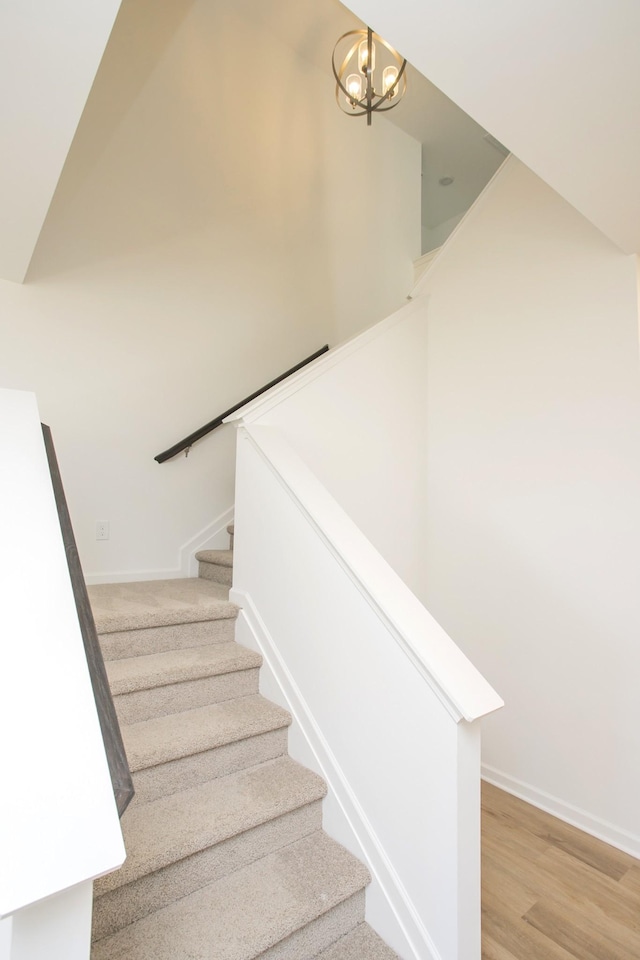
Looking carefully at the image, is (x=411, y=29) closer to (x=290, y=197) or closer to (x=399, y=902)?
(x=399, y=902)

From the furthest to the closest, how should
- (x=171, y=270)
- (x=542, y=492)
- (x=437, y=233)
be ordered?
(x=437, y=233)
(x=171, y=270)
(x=542, y=492)

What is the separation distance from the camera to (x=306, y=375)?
2654 millimetres

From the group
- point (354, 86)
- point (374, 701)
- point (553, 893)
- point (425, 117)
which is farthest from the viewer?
point (425, 117)

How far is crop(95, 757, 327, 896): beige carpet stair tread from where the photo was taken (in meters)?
1.42

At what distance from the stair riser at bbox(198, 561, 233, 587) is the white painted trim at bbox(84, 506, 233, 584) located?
108mm

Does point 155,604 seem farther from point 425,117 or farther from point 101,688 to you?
point 425,117

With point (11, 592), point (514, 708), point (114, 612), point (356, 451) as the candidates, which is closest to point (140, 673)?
point (114, 612)

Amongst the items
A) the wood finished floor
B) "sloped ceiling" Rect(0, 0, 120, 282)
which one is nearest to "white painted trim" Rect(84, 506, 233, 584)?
"sloped ceiling" Rect(0, 0, 120, 282)

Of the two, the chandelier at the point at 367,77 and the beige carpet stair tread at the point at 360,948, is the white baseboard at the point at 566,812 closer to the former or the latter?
the beige carpet stair tread at the point at 360,948

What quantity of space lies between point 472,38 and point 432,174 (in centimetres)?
502

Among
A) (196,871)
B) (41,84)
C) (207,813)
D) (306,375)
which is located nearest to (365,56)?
(306,375)

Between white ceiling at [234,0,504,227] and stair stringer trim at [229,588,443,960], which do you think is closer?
stair stringer trim at [229,588,443,960]

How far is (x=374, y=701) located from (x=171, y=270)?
9.48 feet

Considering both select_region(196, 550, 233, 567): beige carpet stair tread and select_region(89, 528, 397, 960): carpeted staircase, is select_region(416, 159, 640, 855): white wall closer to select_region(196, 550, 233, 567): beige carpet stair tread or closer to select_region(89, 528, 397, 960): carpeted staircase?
select_region(196, 550, 233, 567): beige carpet stair tread
